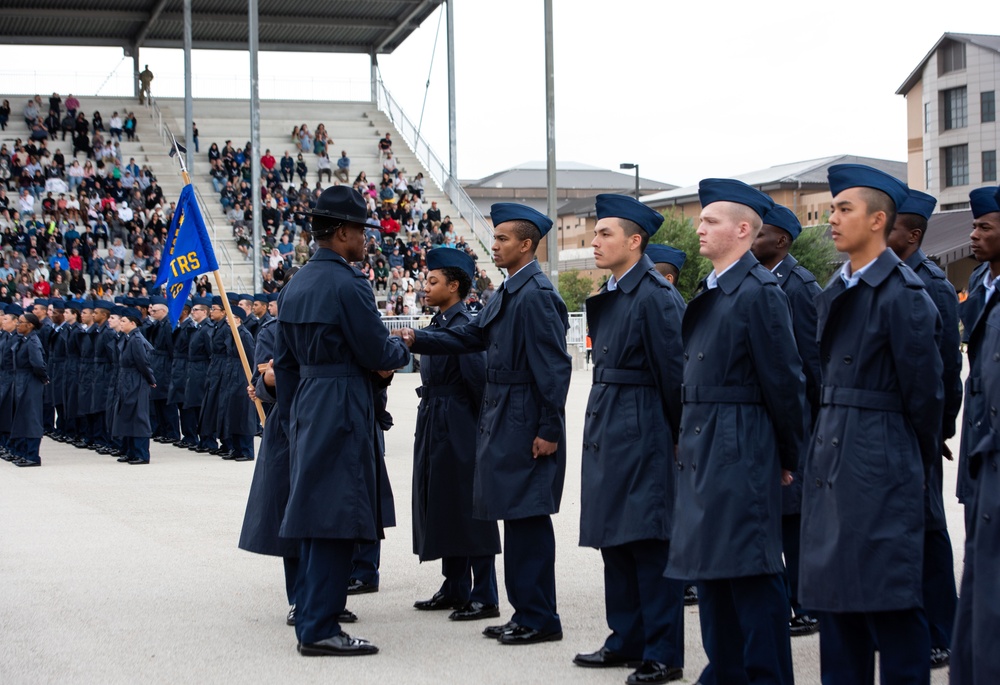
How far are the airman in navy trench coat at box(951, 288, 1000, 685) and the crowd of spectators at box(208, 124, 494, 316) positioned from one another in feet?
87.7

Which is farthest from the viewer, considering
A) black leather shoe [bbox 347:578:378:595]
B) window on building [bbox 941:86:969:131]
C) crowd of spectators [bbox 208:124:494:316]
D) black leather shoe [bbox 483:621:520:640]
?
window on building [bbox 941:86:969:131]

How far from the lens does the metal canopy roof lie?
40000mm

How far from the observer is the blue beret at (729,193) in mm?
5230

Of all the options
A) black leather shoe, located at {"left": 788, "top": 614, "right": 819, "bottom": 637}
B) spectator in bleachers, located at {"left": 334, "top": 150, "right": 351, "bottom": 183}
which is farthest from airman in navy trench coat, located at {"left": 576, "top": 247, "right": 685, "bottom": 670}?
spectator in bleachers, located at {"left": 334, "top": 150, "right": 351, "bottom": 183}

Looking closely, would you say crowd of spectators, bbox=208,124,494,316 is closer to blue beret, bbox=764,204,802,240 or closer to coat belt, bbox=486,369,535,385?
blue beret, bbox=764,204,802,240

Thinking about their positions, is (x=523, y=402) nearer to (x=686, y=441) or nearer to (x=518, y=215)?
(x=518, y=215)

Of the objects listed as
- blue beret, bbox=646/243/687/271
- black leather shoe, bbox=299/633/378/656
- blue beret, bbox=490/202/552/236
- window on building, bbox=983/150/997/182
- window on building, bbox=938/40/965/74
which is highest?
window on building, bbox=938/40/965/74

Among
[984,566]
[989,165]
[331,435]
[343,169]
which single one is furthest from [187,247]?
[989,165]

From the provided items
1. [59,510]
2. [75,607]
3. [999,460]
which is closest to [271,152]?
[59,510]

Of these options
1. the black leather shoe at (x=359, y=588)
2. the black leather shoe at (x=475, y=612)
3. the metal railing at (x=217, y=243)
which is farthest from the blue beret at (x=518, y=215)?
the metal railing at (x=217, y=243)

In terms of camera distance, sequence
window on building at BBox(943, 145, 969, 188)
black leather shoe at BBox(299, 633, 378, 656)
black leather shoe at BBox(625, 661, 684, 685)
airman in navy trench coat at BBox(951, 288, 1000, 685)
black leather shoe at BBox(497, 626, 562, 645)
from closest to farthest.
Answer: airman in navy trench coat at BBox(951, 288, 1000, 685), black leather shoe at BBox(625, 661, 684, 685), black leather shoe at BBox(299, 633, 378, 656), black leather shoe at BBox(497, 626, 562, 645), window on building at BBox(943, 145, 969, 188)

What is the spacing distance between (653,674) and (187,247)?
26.6ft

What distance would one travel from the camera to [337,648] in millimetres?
6184

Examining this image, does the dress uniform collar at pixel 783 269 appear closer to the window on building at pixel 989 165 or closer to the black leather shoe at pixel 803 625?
the black leather shoe at pixel 803 625
